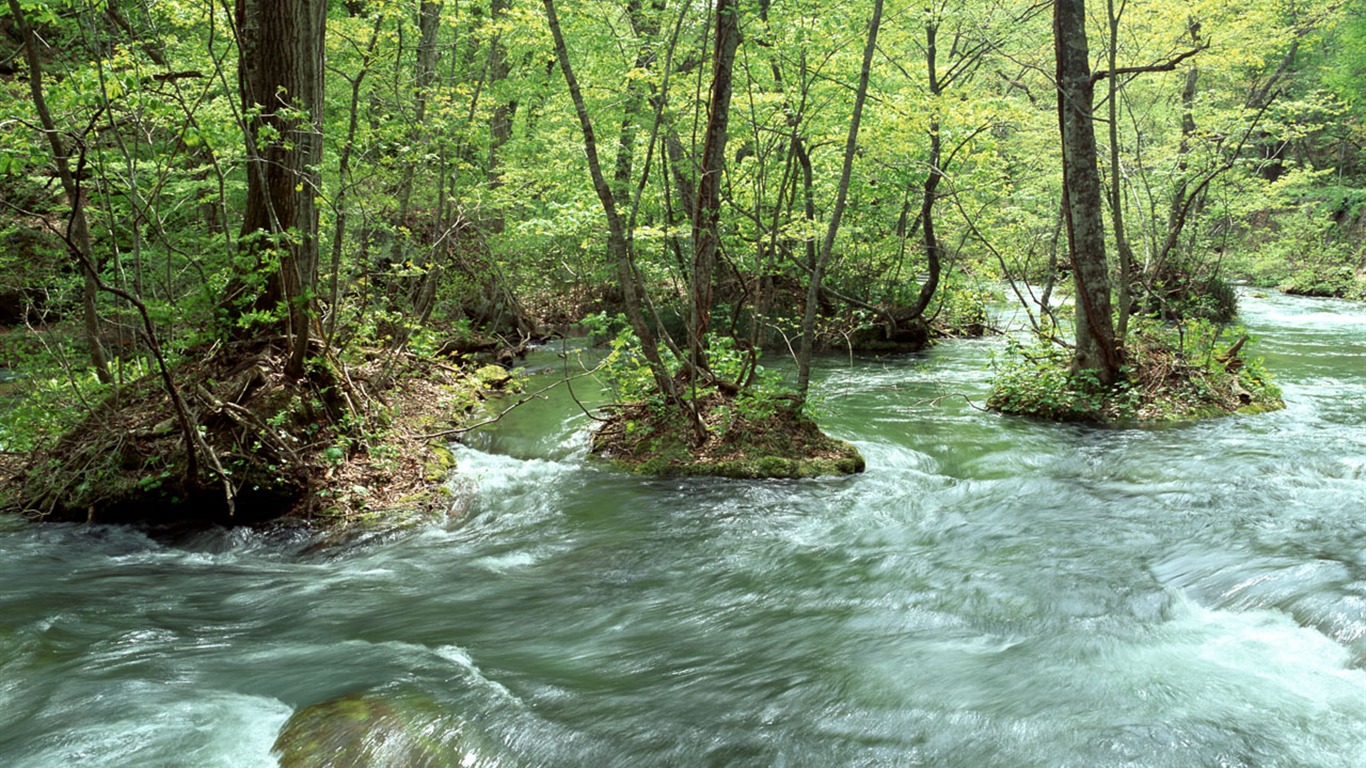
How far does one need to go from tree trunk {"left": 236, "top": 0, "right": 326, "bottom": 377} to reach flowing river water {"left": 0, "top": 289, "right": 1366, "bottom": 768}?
2.23 meters

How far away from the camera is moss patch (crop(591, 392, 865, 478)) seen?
315 inches

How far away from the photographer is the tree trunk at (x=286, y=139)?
6922 millimetres

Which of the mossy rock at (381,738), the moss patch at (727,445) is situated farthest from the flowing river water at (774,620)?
the moss patch at (727,445)

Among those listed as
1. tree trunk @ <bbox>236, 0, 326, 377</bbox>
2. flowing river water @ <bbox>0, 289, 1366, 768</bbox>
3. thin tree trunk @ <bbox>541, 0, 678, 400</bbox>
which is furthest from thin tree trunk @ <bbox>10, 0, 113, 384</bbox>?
thin tree trunk @ <bbox>541, 0, 678, 400</bbox>

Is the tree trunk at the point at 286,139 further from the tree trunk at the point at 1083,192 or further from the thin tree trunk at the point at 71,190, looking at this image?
the tree trunk at the point at 1083,192

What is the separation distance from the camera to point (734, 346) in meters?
9.91

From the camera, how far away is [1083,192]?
9.59 m

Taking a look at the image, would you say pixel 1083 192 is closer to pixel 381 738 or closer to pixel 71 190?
pixel 381 738

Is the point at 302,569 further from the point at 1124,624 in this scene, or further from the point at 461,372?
the point at 461,372

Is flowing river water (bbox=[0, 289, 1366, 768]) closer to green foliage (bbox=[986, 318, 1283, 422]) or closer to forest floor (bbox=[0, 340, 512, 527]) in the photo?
forest floor (bbox=[0, 340, 512, 527])

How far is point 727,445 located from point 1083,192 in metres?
5.50

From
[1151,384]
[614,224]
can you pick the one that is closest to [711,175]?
[614,224]

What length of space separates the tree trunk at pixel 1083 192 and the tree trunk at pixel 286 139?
27.2ft

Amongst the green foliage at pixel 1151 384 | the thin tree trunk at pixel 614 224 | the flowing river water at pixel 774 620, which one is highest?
the thin tree trunk at pixel 614 224
